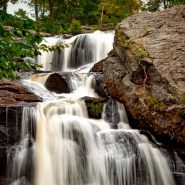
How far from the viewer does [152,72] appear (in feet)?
32.6

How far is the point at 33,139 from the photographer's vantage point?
857cm

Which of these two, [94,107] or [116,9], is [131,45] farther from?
[116,9]

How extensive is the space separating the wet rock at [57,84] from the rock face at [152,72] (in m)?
1.66

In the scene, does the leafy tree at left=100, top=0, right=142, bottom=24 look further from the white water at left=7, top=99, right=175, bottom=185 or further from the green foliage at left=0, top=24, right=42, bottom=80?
the green foliage at left=0, top=24, right=42, bottom=80

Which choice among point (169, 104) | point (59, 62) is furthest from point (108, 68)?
point (59, 62)

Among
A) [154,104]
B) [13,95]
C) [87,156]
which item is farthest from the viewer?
[13,95]

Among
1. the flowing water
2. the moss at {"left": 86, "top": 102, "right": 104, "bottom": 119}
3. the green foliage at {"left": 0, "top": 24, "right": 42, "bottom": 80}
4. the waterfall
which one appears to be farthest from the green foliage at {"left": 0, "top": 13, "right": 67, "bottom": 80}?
the waterfall

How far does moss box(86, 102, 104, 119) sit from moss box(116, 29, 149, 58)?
1.86 meters

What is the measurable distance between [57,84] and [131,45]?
10.2 ft

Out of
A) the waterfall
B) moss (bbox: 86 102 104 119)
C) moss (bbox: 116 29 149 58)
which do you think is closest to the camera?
moss (bbox: 86 102 104 119)

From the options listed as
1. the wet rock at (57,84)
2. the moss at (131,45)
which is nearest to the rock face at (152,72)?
the moss at (131,45)

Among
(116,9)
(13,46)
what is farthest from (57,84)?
(116,9)

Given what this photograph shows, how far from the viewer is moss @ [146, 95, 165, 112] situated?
357 inches

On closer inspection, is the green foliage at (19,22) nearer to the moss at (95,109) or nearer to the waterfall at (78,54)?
the moss at (95,109)
